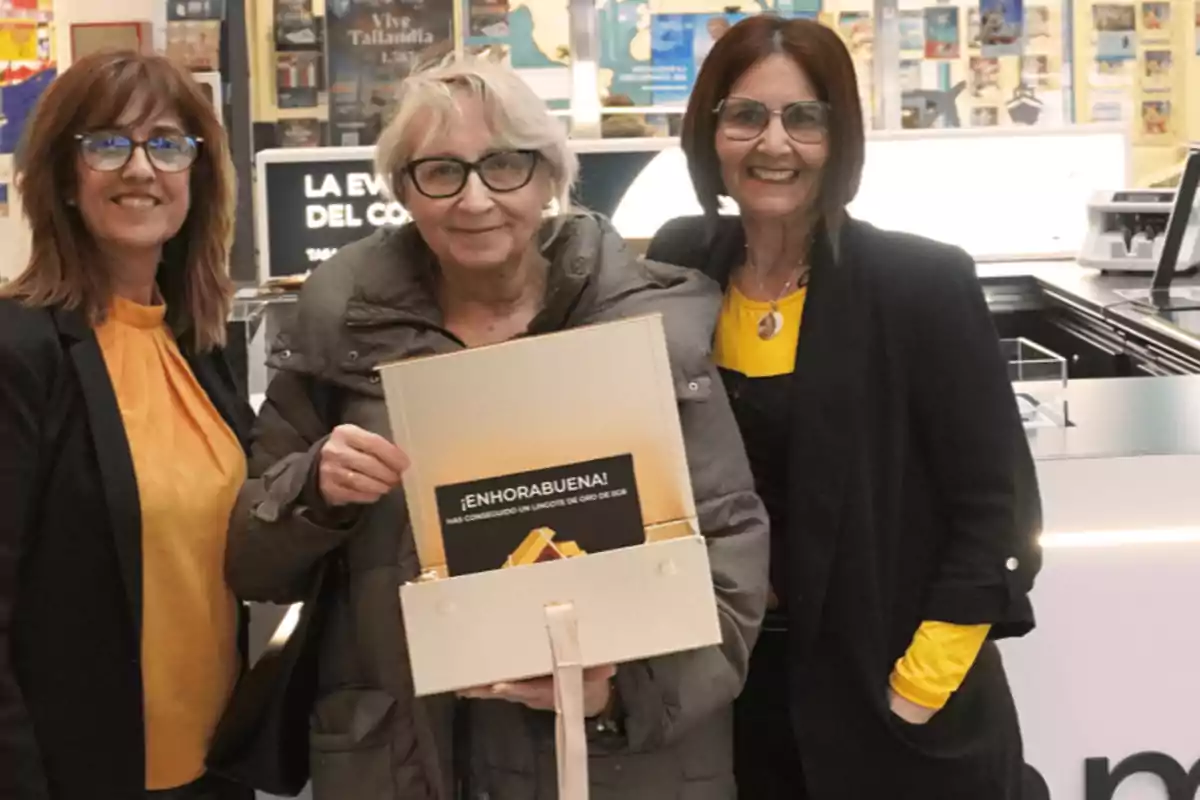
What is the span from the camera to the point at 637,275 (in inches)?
62.6

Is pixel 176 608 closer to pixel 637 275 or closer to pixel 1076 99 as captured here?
pixel 637 275

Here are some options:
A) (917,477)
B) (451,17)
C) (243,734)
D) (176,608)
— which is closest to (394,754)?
(243,734)

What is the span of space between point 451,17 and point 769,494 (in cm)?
399

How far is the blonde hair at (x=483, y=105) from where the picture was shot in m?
1.51

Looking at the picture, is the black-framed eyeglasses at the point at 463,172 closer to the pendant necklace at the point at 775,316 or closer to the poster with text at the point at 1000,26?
the pendant necklace at the point at 775,316

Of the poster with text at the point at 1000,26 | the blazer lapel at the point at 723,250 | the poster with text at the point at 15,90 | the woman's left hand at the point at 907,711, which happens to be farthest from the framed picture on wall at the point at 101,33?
the woman's left hand at the point at 907,711

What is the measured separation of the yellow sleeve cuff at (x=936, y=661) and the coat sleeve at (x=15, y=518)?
101cm

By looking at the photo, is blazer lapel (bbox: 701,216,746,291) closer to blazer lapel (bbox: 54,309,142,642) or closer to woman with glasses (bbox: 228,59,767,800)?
woman with glasses (bbox: 228,59,767,800)

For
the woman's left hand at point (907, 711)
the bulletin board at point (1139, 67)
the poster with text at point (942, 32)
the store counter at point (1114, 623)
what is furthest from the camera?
the bulletin board at point (1139, 67)

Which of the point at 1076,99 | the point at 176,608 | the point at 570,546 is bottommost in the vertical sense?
→ the point at 176,608

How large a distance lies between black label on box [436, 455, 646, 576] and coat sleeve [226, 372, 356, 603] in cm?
18

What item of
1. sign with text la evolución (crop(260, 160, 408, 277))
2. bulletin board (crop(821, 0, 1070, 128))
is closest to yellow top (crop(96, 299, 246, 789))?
sign with text la evolución (crop(260, 160, 408, 277))

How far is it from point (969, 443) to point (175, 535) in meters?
0.94

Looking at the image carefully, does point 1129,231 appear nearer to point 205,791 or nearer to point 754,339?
point 754,339
